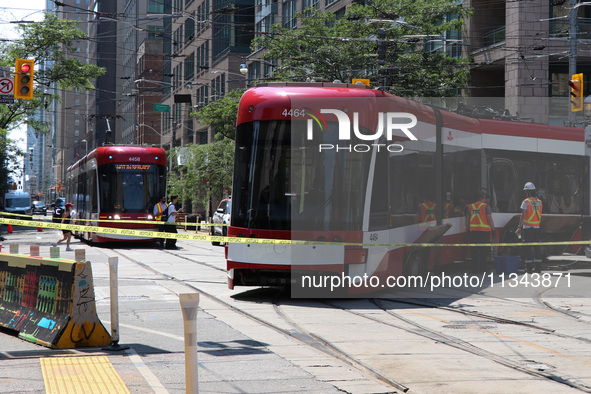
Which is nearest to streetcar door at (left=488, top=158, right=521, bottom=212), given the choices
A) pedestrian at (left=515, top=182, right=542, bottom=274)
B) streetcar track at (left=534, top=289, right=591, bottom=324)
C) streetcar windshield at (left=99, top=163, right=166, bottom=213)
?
pedestrian at (left=515, top=182, right=542, bottom=274)

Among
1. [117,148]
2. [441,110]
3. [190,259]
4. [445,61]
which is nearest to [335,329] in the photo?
[441,110]

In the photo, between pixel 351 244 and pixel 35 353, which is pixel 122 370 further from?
pixel 351 244

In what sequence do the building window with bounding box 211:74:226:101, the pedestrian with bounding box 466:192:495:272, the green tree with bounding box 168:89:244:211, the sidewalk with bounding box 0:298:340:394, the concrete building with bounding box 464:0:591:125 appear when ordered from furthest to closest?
the building window with bounding box 211:74:226:101
the green tree with bounding box 168:89:244:211
the concrete building with bounding box 464:0:591:125
the pedestrian with bounding box 466:192:495:272
the sidewalk with bounding box 0:298:340:394

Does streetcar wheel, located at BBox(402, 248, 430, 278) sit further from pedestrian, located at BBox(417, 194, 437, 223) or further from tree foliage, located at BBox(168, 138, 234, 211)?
tree foliage, located at BBox(168, 138, 234, 211)

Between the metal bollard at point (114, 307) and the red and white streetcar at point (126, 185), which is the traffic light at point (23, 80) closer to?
the red and white streetcar at point (126, 185)

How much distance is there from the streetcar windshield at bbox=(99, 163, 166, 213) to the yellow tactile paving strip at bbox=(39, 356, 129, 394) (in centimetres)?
2024

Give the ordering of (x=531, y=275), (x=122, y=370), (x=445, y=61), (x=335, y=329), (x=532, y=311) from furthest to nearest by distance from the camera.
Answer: (x=445, y=61)
(x=531, y=275)
(x=532, y=311)
(x=335, y=329)
(x=122, y=370)

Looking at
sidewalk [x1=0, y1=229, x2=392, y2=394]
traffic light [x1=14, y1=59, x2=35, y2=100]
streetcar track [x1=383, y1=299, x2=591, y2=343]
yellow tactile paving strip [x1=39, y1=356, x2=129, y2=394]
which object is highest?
traffic light [x1=14, y1=59, x2=35, y2=100]

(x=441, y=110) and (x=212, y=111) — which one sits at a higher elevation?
(x=212, y=111)

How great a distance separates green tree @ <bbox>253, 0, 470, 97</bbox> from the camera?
31375 millimetres

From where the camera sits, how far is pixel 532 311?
12.0 meters

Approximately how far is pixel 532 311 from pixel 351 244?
9.61 feet

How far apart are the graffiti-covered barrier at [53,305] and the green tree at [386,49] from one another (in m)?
22.1

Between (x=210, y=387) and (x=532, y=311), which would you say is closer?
(x=210, y=387)
